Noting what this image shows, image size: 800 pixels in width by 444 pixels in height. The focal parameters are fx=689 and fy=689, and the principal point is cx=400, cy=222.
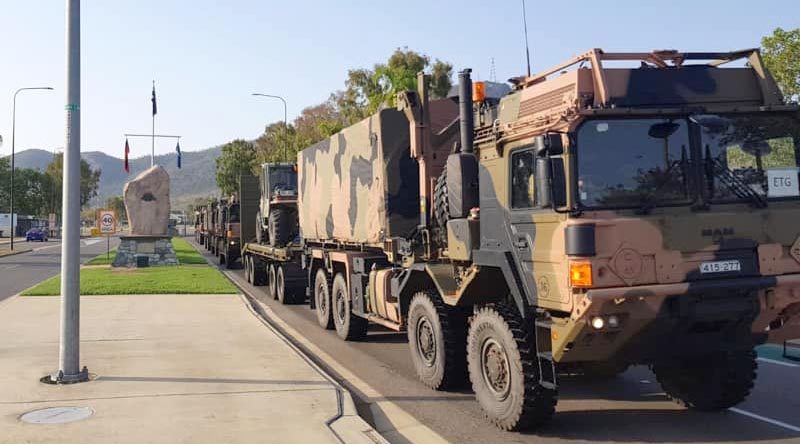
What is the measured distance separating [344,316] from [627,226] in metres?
7.17

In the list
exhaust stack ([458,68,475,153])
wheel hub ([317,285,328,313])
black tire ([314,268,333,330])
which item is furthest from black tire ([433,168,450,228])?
wheel hub ([317,285,328,313])

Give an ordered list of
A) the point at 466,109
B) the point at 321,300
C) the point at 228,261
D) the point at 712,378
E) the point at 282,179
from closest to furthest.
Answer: the point at 712,378, the point at 466,109, the point at 321,300, the point at 282,179, the point at 228,261

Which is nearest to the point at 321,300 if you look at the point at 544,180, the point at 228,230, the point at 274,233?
the point at 274,233

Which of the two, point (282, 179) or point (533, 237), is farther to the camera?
point (282, 179)

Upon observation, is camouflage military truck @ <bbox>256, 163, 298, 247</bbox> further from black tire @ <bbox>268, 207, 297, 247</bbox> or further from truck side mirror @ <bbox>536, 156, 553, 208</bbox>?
truck side mirror @ <bbox>536, 156, 553, 208</bbox>

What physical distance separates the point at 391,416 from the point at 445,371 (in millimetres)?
958

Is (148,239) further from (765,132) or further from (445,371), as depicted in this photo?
(765,132)

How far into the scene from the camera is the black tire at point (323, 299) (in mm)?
12619

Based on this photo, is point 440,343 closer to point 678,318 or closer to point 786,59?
point 678,318

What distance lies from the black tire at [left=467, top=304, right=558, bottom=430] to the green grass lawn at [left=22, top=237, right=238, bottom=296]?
12865 mm

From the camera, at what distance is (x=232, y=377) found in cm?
811

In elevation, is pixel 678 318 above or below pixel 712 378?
above

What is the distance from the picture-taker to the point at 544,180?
5.47 meters

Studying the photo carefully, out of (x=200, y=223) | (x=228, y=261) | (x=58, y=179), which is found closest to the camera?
(x=228, y=261)
